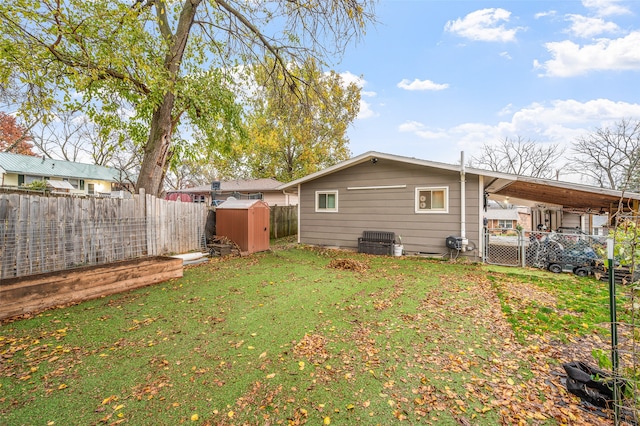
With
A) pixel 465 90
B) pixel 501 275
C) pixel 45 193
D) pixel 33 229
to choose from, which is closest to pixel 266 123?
pixel 465 90

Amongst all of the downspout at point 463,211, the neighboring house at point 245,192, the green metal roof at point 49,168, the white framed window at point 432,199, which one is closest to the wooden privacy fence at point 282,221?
the neighboring house at point 245,192

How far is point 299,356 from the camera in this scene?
2916mm

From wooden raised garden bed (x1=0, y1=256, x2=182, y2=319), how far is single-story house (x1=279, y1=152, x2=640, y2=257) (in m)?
6.39

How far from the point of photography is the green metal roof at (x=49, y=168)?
22000mm

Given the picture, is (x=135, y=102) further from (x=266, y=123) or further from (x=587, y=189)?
(x=587, y=189)

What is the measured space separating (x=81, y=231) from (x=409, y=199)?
8983mm

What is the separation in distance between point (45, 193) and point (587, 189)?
12822mm

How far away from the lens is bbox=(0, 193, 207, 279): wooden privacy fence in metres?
4.84

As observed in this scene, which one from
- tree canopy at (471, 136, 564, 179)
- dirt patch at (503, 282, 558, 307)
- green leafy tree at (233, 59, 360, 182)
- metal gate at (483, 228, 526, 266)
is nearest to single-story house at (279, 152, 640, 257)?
metal gate at (483, 228, 526, 266)

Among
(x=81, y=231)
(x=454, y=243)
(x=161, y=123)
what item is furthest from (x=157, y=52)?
(x=454, y=243)

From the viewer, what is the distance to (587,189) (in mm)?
6254

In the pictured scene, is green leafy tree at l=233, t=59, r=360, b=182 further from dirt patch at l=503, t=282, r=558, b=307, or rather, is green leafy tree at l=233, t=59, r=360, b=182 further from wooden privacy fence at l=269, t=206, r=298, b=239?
dirt patch at l=503, t=282, r=558, b=307

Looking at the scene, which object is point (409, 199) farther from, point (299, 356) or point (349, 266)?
point (299, 356)

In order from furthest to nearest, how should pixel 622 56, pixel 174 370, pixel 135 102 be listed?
pixel 622 56 → pixel 135 102 → pixel 174 370
